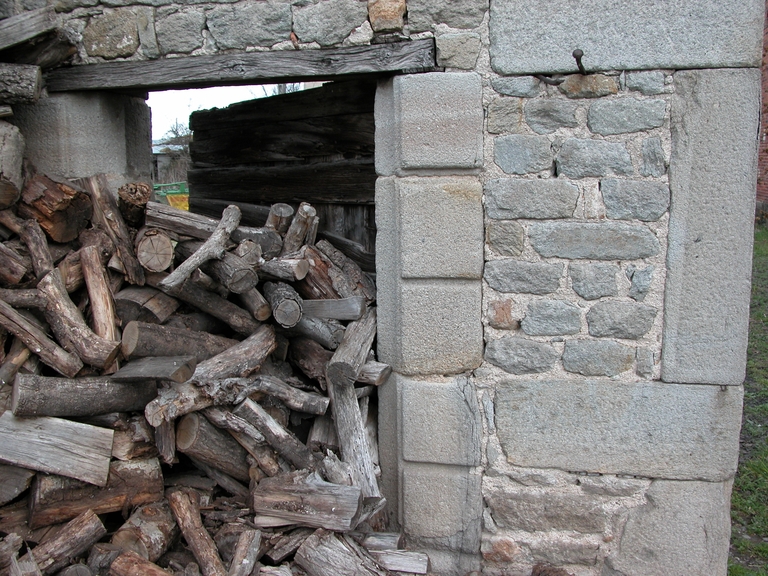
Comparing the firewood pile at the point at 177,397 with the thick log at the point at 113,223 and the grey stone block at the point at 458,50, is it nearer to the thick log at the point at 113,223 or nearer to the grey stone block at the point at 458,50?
the thick log at the point at 113,223

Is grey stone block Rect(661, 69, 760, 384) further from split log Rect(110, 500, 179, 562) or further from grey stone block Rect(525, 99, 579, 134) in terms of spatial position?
split log Rect(110, 500, 179, 562)

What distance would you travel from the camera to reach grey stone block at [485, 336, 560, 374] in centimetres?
286

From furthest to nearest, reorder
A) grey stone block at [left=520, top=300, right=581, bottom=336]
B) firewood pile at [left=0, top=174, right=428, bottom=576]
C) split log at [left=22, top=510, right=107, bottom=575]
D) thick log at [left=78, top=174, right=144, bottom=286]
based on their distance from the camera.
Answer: thick log at [left=78, top=174, right=144, bottom=286] → grey stone block at [left=520, top=300, right=581, bottom=336] → firewood pile at [left=0, top=174, right=428, bottom=576] → split log at [left=22, top=510, right=107, bottom=575]

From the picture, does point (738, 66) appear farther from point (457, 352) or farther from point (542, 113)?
point (457, 352)

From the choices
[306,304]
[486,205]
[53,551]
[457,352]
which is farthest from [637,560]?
[53,551]

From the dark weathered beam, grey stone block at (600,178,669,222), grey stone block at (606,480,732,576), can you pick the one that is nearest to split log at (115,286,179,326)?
the dark weathered beam

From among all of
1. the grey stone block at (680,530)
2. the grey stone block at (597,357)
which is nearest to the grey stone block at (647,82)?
the grey stone block at (597,357)

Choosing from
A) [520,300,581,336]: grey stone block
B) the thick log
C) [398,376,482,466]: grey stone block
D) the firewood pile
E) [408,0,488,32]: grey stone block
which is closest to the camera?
the firewood pile

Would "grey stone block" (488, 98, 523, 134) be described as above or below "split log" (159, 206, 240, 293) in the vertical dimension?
above

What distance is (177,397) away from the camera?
2.74 metres

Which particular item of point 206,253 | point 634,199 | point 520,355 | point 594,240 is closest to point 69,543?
point 206,253

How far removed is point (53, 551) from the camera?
8.21 ft

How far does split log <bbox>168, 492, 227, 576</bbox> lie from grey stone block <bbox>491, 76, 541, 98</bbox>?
229 cm

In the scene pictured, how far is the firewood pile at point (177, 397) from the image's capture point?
2607 millimetres
